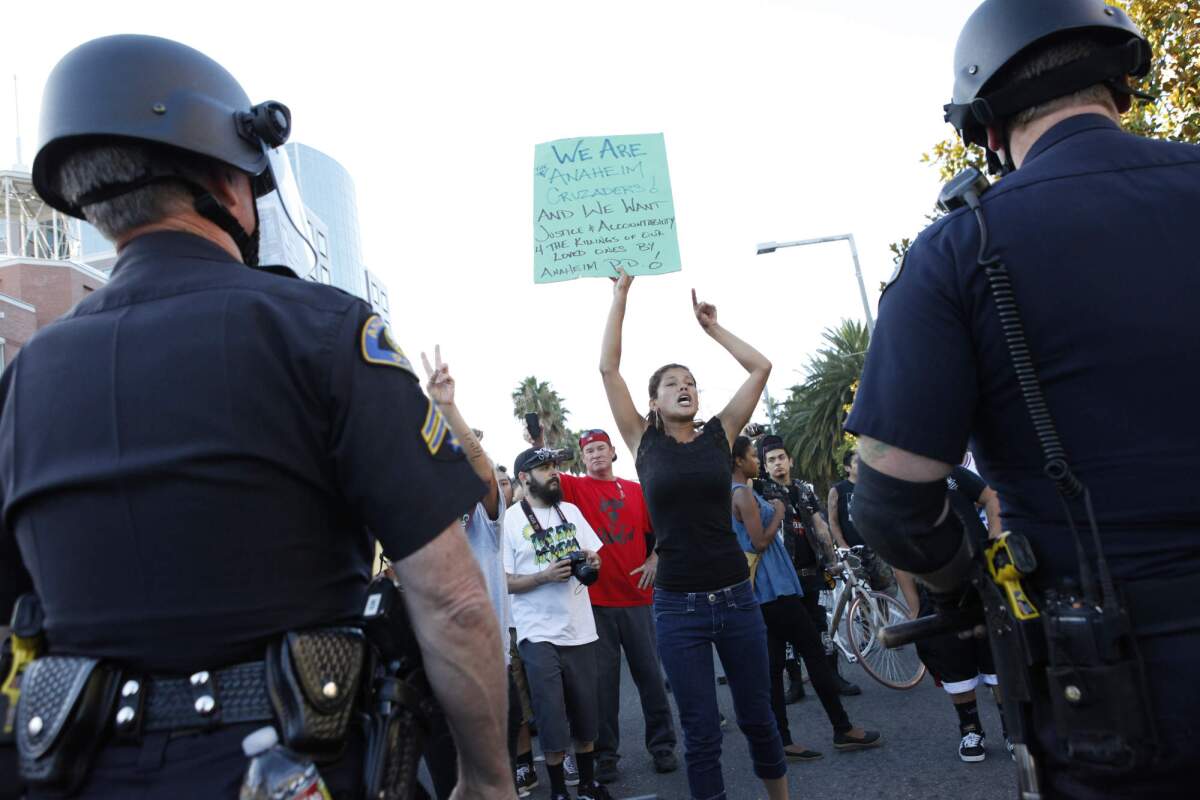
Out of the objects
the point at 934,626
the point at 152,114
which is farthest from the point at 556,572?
the point at 152,114

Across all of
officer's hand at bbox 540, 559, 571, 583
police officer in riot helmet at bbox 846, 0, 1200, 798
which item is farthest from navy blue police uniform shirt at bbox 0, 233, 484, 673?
officer's hand at bbox 540, 559, 571, 583

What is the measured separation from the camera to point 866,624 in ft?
29.3

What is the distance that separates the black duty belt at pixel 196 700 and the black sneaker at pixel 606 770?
17.6 feet

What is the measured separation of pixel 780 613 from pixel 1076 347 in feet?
17.5

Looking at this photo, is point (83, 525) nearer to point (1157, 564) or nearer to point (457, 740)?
point (457, 740)

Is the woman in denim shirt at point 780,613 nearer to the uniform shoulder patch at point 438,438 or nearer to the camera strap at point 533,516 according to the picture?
the camera strap at point 533,516

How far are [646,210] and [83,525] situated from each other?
3.94 m

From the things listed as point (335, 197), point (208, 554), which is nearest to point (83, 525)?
point (208, 554)

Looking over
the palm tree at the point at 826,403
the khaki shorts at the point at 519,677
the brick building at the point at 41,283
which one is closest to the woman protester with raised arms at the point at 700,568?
the khaki shorts at the point at 519,677

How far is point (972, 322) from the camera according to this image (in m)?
1.91

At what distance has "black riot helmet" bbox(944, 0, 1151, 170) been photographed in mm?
2104

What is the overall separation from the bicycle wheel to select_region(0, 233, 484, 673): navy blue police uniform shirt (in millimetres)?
6977

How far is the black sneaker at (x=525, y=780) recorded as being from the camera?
21.9ft

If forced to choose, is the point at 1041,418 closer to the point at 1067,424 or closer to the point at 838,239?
the point at 1067,424
